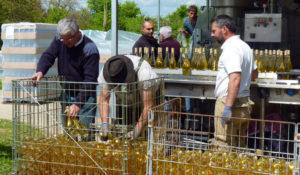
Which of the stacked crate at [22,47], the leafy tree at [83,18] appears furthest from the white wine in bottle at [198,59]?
the leafy tree at [83,18]

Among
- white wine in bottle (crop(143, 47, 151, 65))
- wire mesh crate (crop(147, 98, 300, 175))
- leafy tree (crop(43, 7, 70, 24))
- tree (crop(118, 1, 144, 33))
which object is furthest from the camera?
tree (crop(118, 1, 144, 33))

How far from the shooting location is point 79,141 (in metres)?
3.82

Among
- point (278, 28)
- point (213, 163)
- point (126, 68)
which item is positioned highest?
point (278, 28)

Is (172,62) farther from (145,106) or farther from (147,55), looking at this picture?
(145,106)

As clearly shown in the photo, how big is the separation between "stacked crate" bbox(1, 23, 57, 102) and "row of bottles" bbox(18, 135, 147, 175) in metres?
6.91

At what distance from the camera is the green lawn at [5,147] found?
515 cm

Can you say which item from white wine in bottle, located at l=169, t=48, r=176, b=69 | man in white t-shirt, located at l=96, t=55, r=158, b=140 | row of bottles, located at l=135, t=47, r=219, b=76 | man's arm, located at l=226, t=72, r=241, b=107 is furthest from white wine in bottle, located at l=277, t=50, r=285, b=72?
man in white t-shirt, located at l=96, t=55, r=158, b=140

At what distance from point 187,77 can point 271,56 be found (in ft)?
3.71

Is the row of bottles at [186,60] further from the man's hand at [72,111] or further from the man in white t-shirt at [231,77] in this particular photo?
the man's hand at [72,111]

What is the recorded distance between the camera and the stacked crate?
34.7ft

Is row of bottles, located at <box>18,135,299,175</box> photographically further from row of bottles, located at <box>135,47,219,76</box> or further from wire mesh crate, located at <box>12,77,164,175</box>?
row of bottles, located at <box>135,47,219,76</box>

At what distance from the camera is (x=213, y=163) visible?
3.40 m

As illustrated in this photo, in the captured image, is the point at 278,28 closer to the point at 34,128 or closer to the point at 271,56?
the point at 271,56

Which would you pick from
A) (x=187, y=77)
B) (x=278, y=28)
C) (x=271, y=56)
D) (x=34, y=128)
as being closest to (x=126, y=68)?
(x=34, y=128)
